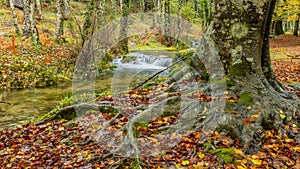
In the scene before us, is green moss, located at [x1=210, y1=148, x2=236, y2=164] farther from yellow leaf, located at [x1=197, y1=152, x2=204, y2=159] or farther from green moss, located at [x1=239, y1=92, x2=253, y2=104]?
green moss, located at [x1=239, y1=92, x2=253, y2=104]

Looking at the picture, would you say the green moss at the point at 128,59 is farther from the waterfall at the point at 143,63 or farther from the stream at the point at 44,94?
the stream at the point at 44,94

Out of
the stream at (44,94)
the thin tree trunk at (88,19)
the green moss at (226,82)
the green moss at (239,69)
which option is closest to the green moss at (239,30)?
the green moss at (239,69)

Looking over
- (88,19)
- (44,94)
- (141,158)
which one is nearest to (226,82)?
(141,158)

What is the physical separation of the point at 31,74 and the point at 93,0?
16.0ft

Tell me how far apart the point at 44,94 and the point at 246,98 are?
8.58 meters

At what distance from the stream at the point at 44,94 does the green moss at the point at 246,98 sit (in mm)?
4507

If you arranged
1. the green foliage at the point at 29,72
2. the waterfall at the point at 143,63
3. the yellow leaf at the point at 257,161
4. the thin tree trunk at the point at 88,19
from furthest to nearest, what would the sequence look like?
the waterfall at the point at 143,63 → the thin tree trunk at the point at 88,19 → the green foliage at the point at 29,72 → the yellow leaf at the point at 257,161

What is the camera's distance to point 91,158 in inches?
150

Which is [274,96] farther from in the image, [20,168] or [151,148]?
[20,168]

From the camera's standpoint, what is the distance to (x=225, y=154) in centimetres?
350

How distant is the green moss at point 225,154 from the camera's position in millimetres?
3416

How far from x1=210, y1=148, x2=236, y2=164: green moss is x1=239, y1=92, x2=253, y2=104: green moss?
2.87 ft

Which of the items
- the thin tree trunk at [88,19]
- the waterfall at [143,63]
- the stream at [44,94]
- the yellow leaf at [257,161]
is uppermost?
the thin tree trunk at [88,19]

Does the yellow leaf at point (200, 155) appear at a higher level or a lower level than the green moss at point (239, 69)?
lower
